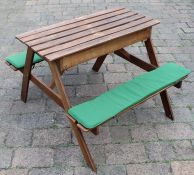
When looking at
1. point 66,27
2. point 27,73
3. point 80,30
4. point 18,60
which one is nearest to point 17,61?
point 18,60

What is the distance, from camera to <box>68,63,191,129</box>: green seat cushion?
2533 mm

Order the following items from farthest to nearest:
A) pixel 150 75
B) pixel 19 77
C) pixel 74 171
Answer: pixel 19 77 < pixel 150 75 < pixel 74 171

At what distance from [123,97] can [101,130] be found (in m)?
0.60

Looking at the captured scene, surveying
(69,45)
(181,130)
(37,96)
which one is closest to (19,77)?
(37,96)

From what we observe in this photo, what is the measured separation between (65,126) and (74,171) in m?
0.60

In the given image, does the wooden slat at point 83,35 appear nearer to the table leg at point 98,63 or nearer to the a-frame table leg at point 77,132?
the a-frame table leg at point 77,132

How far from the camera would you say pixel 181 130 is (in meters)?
3.22

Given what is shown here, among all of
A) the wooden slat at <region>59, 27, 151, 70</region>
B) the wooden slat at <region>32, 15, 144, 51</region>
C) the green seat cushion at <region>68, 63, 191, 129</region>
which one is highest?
the wooden slat at <region>32, 15, 144, 51</region>

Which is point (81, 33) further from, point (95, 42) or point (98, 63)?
point (98, 63)

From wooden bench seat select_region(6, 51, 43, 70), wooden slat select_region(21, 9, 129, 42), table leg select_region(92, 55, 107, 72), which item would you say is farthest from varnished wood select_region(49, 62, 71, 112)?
table leg select_region(92, 55, 107, 72)

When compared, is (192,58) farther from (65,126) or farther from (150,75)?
(65,126)

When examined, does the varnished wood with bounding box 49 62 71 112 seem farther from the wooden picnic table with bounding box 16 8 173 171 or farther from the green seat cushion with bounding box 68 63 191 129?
the green seat cushion with bounding box 68 63 191 129

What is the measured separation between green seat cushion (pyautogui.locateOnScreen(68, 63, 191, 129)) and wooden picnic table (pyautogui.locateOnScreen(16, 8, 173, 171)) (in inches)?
4.7

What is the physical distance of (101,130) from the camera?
3.23 metres
